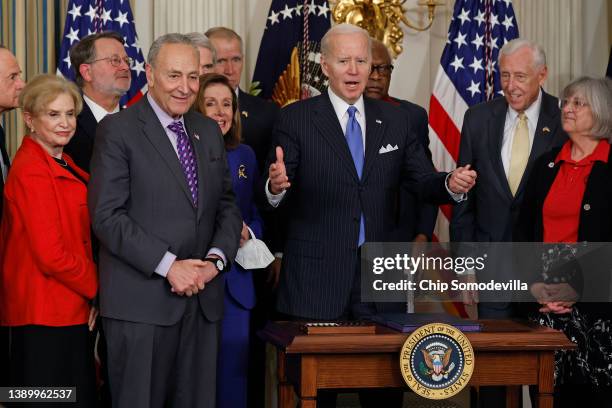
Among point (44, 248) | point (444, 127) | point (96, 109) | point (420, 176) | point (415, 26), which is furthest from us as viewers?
point (415, 26)

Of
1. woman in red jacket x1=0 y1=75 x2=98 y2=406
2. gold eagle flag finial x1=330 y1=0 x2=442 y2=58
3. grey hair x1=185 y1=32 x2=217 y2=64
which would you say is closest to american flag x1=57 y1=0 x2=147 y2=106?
grey hair x1=185 y1=32 x2=217 y2=64

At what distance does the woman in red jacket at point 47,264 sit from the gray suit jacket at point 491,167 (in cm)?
196

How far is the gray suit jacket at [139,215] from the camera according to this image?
11.2ft

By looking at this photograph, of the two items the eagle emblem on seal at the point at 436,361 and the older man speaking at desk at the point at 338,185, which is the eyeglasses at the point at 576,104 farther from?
the eagle emblem on seal at the point at 436,361

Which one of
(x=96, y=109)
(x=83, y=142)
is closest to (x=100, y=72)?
(x=96, y=109)

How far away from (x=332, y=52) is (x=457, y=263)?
142 centimetres

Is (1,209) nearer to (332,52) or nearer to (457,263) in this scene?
(332,52)

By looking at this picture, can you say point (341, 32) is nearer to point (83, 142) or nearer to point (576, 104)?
point (576, 104)

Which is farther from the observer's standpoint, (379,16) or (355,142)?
(379,16)

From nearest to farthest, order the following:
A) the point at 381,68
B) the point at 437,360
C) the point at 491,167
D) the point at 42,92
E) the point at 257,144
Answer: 1. the point at 437,360
2. the point at 42,92
3. the point at 491,167
4. the point at 257,144
5. the point at 381,68

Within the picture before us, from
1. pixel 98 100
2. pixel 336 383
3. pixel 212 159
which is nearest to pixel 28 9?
pixel 98 100

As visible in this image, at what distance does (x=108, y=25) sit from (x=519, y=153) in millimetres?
2623

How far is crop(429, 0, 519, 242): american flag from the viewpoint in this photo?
6098 mm

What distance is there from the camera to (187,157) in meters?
3.61
